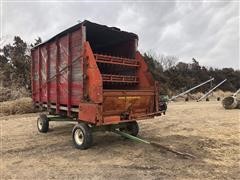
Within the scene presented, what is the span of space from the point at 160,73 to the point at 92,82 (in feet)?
100

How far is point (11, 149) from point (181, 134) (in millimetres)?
5180

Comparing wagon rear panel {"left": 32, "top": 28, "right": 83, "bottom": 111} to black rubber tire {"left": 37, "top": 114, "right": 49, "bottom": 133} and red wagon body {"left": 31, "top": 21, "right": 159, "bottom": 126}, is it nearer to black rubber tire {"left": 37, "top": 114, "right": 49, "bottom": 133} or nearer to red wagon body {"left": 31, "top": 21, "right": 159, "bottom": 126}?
red wagon body {"left": 31, "top": 21, "right": 159, "bottom": 126}

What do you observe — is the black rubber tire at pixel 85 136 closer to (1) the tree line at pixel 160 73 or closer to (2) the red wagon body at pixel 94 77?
(2) the red wagon body at pixel 94 77

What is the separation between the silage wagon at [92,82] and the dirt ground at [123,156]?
0.66 metres

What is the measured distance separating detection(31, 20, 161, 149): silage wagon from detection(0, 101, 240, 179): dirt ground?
660mm

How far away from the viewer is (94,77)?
7543mm

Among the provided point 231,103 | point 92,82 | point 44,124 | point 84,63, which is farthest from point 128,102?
point 231,103

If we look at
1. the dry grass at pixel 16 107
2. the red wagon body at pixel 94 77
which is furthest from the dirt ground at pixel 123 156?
the dry grass at pixel 16 107

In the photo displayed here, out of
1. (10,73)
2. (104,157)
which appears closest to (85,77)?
(104,157)

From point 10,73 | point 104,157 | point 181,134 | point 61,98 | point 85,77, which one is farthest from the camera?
point 10,73

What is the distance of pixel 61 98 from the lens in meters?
9.28

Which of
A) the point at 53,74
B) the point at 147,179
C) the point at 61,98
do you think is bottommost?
the point at 147,179

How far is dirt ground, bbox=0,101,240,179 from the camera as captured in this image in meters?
5.98

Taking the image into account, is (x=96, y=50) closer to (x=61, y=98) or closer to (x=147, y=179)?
(x=61, y=98)
